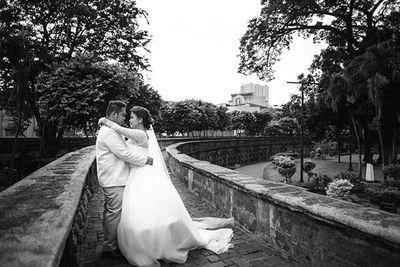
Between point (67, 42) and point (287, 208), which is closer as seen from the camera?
point (287, 208)

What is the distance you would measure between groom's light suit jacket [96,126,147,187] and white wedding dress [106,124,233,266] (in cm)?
11

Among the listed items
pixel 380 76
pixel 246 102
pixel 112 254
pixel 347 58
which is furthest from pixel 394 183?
pixel 246 102

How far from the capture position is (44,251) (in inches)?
52.7

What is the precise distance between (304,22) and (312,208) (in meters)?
22.0

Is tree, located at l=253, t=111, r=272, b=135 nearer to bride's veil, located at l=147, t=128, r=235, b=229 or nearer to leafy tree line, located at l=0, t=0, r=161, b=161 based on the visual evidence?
leafy tree line, located at l=0, t=0, r=161, b=161

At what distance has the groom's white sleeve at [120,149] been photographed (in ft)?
10.1

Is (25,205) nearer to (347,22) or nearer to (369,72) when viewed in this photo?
(369,72)

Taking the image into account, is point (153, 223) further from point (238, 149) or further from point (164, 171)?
point (238, 149)

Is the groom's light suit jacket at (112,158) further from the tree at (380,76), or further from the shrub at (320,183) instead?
the tree at (380,76)

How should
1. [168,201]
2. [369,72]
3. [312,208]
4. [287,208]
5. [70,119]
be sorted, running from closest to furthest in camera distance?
[312,208]
[287,208]
[168,201]
[70,119]
[369,72]

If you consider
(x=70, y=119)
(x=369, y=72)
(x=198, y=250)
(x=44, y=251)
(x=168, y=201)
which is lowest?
(x=198, y=250)

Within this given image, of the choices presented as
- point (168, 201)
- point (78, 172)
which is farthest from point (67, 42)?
point (168, 201)

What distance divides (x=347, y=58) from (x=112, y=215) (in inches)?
891

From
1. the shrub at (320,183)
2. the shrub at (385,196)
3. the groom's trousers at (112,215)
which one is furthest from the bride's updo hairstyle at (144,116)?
the shrub at (320,183)
